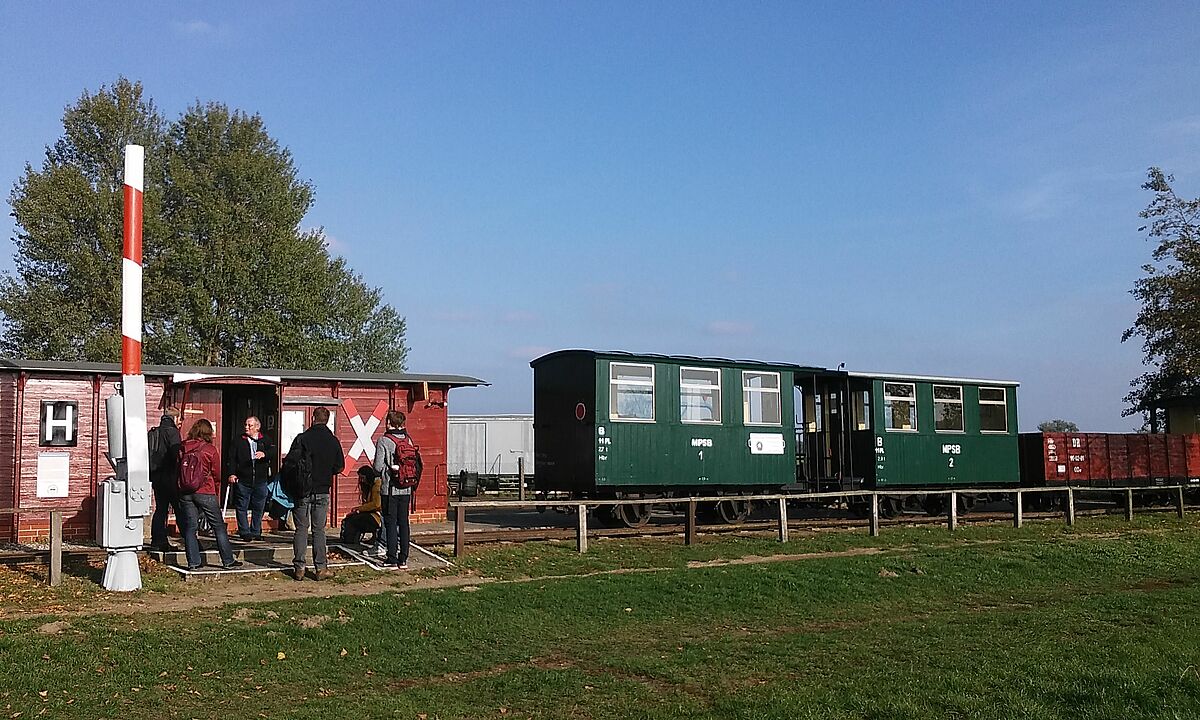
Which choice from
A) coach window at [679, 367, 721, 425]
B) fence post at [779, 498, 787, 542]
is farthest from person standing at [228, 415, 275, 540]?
fence post at [779, 498, 787, 542]

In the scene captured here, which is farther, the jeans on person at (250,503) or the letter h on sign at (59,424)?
the letter h on sign at (59,424)

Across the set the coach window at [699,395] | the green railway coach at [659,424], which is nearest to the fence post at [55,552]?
the green railway coach at [659,424]

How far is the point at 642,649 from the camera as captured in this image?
886cm

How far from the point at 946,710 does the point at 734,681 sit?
1555 mm

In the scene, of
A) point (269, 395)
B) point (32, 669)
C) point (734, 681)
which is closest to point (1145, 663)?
point (734, 681)

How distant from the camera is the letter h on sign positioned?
1570 centimetres

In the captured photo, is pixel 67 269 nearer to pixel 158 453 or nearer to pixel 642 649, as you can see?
pixel 158 453

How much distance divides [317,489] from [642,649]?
4.44 m

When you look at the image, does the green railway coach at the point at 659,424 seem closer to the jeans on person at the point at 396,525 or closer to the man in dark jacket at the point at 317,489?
the jeans on person at the point at 396,525

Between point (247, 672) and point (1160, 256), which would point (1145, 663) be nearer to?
point (247, 672)

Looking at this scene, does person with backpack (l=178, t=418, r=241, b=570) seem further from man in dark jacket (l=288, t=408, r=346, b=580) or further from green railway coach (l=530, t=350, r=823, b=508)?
green railway coach (l=530, t=350, r=823, b=508)

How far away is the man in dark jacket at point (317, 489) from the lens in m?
11.5

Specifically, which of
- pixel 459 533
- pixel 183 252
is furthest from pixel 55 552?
pixel 183 252

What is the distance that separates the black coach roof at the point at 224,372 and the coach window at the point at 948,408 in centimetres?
1033
